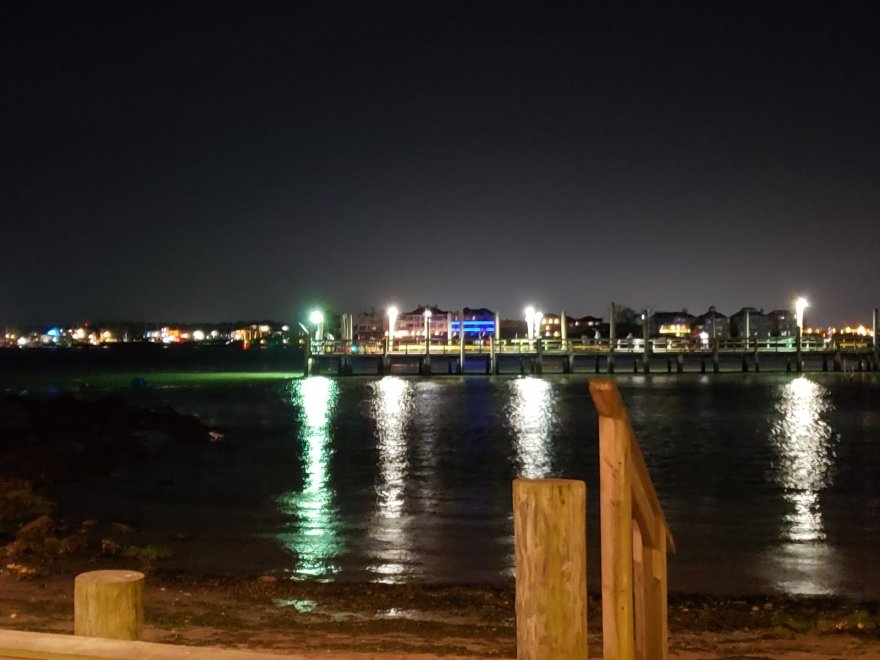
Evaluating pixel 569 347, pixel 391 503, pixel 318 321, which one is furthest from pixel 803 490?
pixel 318 321

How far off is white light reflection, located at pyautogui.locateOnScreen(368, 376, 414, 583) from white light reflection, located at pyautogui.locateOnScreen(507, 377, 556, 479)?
2277 millimetres

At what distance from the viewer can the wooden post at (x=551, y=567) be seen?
355 centimetres

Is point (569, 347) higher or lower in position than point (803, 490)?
higher

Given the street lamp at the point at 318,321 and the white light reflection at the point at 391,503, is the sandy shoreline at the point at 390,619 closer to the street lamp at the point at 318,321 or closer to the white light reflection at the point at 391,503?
the white light reflection at the point at 391,503

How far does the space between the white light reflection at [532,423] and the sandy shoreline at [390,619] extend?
2.54 metres

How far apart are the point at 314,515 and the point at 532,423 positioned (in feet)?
63.9

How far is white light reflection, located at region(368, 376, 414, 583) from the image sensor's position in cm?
1191

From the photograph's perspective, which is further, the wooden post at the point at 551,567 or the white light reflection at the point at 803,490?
the white light reflection at the point at 803,490

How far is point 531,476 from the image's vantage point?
2141cm

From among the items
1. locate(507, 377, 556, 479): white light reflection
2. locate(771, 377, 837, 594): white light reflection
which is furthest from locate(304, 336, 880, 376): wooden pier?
locate(771, 377, 837, 594): white light reflection

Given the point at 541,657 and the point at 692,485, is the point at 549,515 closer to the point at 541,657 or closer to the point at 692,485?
the point at 541,657

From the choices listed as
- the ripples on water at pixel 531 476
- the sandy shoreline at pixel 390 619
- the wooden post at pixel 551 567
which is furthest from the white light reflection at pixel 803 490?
the wooden post at pixel 551 567

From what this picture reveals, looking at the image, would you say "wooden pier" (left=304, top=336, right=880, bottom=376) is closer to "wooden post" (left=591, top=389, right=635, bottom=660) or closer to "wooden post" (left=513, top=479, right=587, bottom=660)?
"wooden post" (left=591, top=389, right=635, bottom=660)

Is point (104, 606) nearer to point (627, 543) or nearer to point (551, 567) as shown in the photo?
point (551, 567)
